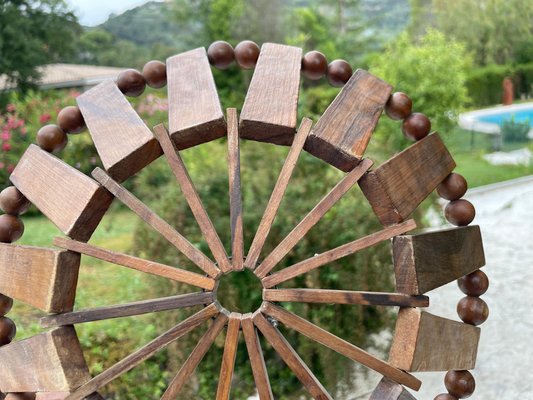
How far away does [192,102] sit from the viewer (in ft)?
4.70

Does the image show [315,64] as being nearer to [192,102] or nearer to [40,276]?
[192,102]

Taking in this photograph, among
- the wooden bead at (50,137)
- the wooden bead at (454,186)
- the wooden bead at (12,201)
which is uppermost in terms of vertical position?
the wooden bead at (50,137)

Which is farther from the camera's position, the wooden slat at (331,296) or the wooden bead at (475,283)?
the wooden bead at (475,283)

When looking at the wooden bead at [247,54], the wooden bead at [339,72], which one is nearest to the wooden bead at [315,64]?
the wooden bead at [339,72]

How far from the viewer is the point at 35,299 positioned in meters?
1.39

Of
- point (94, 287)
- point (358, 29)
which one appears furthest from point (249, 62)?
point (358, 29)

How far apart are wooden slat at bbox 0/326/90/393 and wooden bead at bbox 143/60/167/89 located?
0.62m

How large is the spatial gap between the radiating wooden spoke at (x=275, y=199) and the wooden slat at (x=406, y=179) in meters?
0.17

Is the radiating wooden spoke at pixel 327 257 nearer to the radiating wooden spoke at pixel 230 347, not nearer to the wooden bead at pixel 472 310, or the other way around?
the radiating wooden spoke at pixel 230 347

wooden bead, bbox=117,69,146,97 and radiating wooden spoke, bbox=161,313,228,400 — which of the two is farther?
wooden bead, bbox=117,69,146,97

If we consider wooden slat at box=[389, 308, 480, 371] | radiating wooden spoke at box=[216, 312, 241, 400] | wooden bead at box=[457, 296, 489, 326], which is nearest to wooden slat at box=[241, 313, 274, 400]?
radiating wooden spoke at box=[216, 312, 241, 400]

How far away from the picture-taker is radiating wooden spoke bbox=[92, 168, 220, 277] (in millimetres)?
1342

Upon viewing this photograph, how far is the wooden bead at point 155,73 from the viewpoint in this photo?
1490mm

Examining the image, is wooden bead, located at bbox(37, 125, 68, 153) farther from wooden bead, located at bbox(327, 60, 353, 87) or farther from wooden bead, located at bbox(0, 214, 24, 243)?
wooden bead, located at bbox(327, 60, 353, 87)
